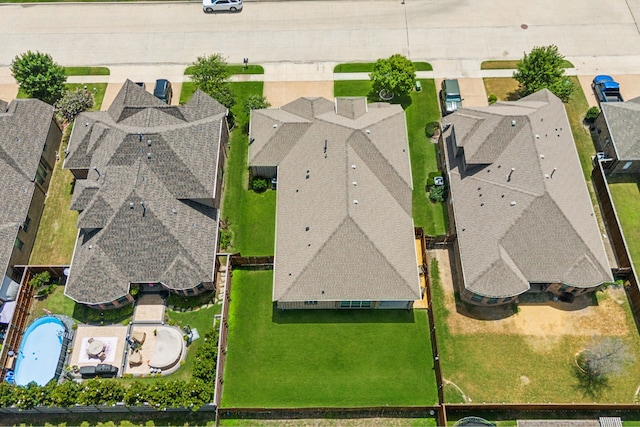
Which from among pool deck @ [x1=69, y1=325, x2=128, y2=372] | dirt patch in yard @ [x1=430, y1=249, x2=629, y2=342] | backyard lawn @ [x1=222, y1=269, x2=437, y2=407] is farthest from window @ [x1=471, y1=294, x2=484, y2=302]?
pool deck @ [x1=69, y1=325, x2=128, y2=372]

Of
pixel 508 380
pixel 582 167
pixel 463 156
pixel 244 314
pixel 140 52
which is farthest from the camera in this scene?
pixel 140 52

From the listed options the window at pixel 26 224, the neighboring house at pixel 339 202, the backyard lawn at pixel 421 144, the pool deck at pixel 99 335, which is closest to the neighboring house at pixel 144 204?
the pool deck at pixel 99 335

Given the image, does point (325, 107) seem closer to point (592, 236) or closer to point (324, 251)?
point (324, 251)

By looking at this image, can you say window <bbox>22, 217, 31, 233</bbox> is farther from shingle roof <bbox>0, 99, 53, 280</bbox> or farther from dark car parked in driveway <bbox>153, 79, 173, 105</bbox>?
dark car parked in driveway <bbox>153, 79, 173, 105</bbox>

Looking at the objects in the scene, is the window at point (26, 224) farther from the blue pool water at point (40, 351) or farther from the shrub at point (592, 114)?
the shrub at point (592, 114)

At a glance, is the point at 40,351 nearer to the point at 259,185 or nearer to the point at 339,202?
the point at 259,185

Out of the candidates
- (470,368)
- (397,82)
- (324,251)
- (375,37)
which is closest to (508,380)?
(470,368)
